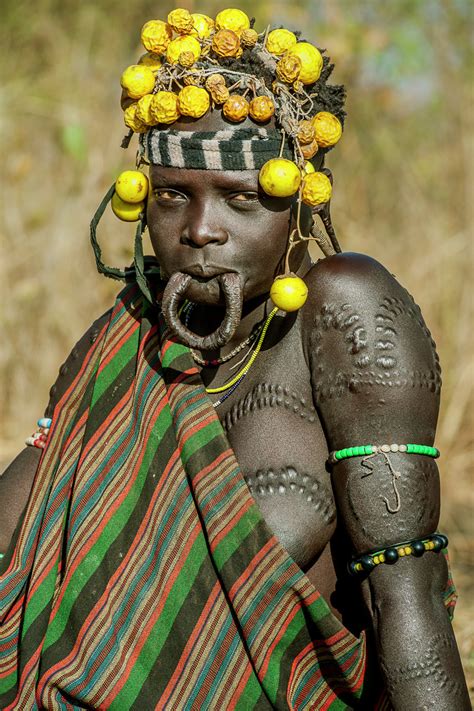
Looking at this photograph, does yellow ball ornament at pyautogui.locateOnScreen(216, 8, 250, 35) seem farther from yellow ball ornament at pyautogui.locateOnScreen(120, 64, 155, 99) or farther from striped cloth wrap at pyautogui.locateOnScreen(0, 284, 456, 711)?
striped cloth wrap at pyautogui.locateOnScreen(0, 284, 456, 711)

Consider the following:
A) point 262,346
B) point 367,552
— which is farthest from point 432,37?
point 367,552

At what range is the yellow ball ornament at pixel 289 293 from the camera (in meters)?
2.12

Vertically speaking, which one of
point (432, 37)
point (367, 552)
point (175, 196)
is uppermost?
point (432, 37)

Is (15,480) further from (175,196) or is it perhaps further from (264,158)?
(264,158)

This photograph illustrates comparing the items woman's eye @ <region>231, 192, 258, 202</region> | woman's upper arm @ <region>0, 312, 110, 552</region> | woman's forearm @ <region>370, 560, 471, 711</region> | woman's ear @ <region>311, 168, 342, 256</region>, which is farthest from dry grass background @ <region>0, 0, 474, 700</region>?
woman's eye @ <region>231, 192, 258, 202</region>

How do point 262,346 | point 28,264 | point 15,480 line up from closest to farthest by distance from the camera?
point 262,346 → point 15,480 → point 28,264

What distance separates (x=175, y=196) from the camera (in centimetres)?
225

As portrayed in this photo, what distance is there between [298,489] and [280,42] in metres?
1.00

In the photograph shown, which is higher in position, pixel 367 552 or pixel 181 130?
pixel 181 130

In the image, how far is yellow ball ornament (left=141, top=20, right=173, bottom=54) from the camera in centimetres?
229

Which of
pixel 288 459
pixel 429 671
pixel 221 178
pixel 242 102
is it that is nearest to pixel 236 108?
pixel 242 102

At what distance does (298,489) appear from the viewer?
7.12 ft

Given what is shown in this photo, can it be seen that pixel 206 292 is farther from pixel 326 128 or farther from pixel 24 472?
pixel 24 472

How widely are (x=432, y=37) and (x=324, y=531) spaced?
436cm
